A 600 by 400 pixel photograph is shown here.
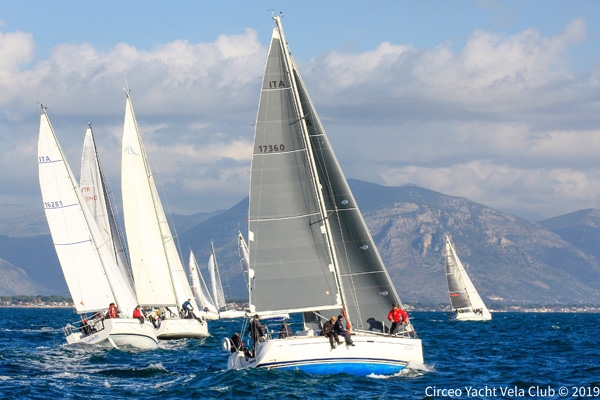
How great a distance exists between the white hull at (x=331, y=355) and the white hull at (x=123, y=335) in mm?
17414

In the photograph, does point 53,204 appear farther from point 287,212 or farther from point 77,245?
point 287,212

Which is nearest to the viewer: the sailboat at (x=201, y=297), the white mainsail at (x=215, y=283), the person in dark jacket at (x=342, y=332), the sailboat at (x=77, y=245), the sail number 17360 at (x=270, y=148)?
the person in dark jacket at (x=342, y=332)

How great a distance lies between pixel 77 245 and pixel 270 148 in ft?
72.7

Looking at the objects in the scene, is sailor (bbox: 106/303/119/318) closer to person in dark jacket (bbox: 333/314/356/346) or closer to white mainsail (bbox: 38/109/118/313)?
white mainsail (bbox: 38/109/118/313)

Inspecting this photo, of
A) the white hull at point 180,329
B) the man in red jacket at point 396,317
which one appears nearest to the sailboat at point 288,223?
the man in red jacket at point 396,317

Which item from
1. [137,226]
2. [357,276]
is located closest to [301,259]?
[357,276]

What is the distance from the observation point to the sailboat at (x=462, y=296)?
11444 cm

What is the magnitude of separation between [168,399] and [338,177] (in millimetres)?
10392

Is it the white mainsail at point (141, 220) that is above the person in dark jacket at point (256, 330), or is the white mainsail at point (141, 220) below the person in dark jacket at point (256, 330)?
above

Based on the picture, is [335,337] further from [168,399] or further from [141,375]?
[141,375]

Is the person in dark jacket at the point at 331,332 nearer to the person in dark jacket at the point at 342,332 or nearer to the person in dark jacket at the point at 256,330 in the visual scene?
the person in dark jacket at the point at 342,332

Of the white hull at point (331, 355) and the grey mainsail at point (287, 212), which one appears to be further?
the grey mainsail at point (287, 212)

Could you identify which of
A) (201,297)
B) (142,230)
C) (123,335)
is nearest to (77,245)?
(123,335)

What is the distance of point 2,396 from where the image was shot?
32125 millimetres
